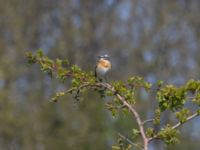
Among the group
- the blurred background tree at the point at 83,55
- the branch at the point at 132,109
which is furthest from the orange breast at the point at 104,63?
the blurred background tree at the point at 83,55

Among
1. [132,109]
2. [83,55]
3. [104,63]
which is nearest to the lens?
[132,109]

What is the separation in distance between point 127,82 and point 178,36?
21.2 m

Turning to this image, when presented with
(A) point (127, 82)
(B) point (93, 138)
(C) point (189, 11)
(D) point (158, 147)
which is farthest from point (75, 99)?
(C) point (189, 11)

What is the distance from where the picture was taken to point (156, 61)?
27047mm

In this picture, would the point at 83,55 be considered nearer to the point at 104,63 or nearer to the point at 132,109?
the point at 104,63

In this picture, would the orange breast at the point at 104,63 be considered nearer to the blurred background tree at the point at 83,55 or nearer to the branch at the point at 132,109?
the branch at the point at 132,109

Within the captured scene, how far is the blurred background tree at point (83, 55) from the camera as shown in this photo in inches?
921

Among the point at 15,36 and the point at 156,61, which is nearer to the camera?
the point at 15,36

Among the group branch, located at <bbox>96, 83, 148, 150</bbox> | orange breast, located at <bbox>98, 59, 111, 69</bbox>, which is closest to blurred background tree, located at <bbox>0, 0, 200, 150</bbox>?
orange breast, located at <bbox>98, 59, 111, 69</bbox>

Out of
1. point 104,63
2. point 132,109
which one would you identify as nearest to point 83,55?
point 104,63

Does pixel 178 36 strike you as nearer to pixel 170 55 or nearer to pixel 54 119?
pixel 170 55

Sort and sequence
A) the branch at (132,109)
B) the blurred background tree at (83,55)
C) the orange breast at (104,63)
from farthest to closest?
the blurred background tree at (83,55) → the orange breast at (104,63) → the branch at (132,109)

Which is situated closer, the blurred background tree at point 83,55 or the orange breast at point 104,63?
the orange breast at point 104,63

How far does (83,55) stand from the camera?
26688 mm
